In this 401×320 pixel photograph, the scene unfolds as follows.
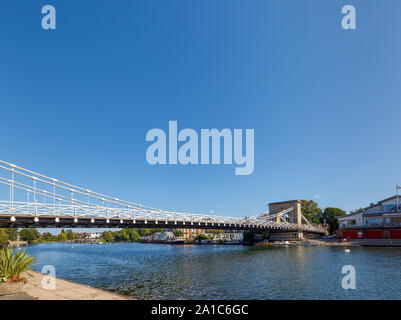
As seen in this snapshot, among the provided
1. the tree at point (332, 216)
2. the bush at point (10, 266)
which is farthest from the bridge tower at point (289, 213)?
the bush at point (10, 266)

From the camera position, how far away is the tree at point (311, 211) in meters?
130

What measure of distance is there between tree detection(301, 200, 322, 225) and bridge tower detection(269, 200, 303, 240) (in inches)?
432

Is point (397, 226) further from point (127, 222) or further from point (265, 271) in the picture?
point (127, 222)

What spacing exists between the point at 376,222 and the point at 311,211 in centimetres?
4550

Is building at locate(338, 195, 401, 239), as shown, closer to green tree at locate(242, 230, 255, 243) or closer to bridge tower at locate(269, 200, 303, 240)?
bridge tower at locate(269, 200, 303, 240)

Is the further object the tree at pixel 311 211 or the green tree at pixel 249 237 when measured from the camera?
the tree at pixel 311 211

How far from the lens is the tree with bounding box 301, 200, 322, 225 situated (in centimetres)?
12988

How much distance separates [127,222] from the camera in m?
50.6

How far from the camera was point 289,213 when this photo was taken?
404 ft

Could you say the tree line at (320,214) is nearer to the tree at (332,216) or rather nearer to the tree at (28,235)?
the tree at (332,216)

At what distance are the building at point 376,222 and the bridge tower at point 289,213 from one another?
19453mm

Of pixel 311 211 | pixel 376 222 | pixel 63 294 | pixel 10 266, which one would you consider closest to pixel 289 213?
pixel 311 211
